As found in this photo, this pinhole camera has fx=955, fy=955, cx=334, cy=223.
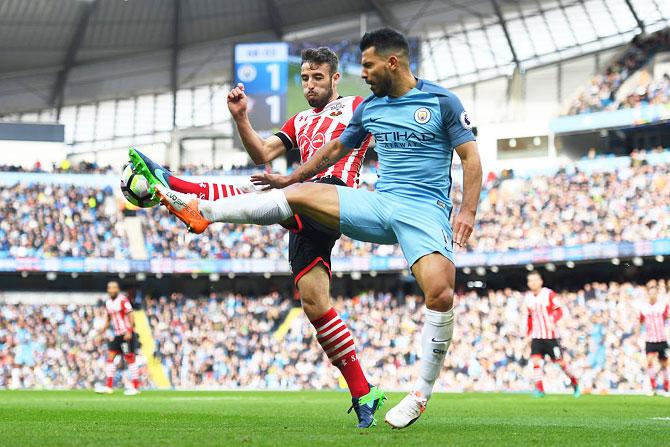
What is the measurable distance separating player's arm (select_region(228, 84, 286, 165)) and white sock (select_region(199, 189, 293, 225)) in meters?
0.98

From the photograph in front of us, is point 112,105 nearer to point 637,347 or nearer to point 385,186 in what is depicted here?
point 637,347

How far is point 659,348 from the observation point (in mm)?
20500

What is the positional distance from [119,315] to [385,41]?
15.1 metres

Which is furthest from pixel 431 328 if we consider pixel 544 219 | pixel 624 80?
pixel 624 80

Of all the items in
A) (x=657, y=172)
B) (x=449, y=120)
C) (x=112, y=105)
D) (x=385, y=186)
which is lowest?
(x=385, y=186)

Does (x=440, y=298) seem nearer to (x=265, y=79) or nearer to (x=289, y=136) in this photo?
(x=289, y=136)

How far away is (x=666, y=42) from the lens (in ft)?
143

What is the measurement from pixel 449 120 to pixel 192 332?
29.0 m

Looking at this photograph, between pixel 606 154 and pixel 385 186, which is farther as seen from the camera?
pixel 606 154

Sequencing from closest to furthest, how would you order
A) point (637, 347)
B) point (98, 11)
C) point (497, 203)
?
point (637, 347), point (497, 203), point (98, 11)

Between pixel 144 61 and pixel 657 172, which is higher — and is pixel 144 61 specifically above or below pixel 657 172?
above

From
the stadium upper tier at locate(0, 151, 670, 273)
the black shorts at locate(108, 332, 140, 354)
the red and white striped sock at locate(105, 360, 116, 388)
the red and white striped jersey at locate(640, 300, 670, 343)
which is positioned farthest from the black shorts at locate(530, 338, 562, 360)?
the stadium upper tier at locate(0, 151, 670, 273)

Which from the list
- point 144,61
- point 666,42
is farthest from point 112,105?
point 666,42

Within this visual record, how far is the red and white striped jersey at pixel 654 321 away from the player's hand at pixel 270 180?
15.3 m
